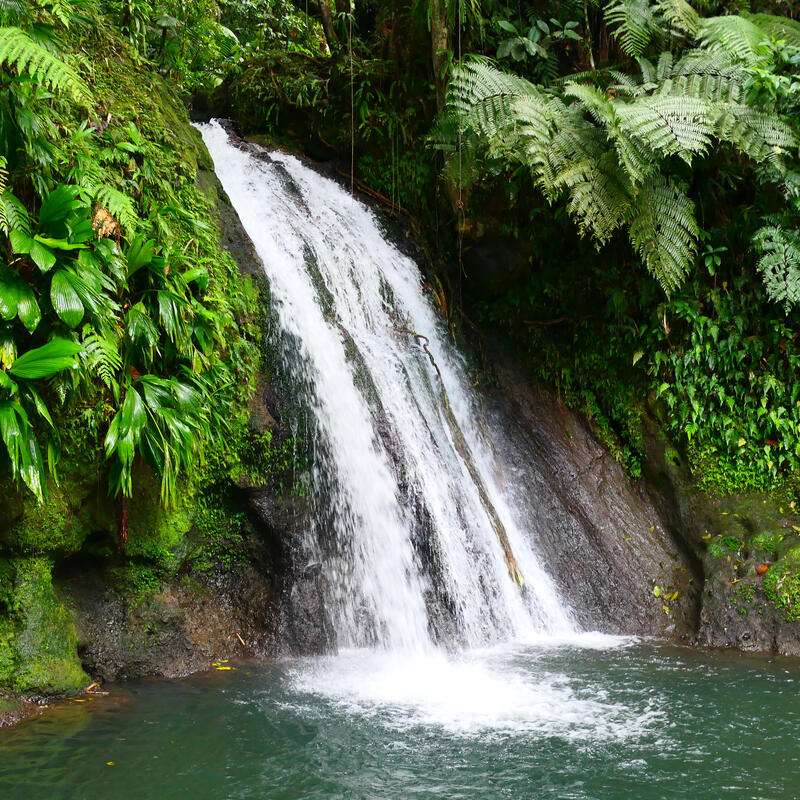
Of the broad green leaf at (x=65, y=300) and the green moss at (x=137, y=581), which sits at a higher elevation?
the broad green leaf at (x=65, y=300)

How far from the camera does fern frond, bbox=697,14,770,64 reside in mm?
6355

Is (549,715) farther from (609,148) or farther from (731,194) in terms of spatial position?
(731,194)

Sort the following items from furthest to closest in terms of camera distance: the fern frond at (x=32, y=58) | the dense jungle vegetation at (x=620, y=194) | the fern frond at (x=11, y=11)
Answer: the dense jungle vegetation at (x=620, y=194)
the fern frond at (x=11, y=11)
the fern frond at (x=32, y=58)

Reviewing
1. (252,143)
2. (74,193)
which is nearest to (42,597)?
(74,193)

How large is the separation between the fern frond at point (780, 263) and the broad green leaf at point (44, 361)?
572 cm

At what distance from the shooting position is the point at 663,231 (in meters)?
6.38

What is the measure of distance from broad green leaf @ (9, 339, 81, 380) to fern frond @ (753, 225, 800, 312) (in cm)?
572

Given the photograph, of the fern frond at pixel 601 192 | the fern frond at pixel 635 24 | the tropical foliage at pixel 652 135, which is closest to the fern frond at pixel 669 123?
the tropical foliage at pixel 652 135

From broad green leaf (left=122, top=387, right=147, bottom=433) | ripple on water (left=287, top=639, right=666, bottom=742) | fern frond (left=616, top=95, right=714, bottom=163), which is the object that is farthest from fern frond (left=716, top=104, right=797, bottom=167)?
broad green leaf (left=122, top=387, right=147, bottom=433)

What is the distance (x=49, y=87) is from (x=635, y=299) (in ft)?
17.5

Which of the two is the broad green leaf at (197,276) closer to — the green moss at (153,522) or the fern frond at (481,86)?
the green moss at (153,522)

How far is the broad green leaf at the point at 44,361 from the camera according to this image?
3822 millimetres

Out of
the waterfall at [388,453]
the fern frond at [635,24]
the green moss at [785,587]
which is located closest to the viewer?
the waterfall at [388,453]

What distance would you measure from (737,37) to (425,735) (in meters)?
6.22
